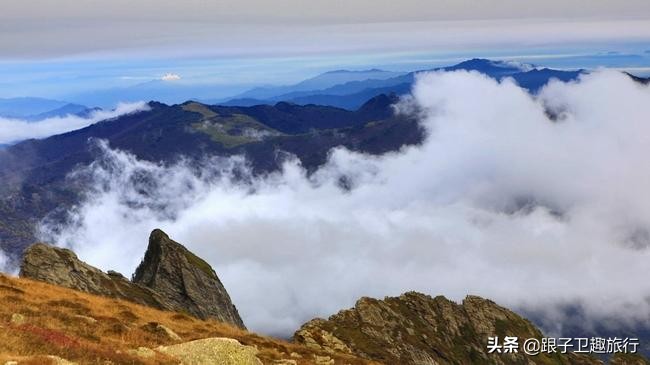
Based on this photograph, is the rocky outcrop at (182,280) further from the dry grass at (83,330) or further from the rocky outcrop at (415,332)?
the dry grass at (83,330)

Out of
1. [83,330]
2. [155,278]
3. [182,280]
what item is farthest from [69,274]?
[83,330]

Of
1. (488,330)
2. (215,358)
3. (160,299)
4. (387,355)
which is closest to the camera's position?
(215,358)

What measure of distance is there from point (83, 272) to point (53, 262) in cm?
373

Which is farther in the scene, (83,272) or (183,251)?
(183,251)

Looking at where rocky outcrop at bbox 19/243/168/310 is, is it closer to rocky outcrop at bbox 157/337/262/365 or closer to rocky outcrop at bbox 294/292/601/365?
rocky outcrop at bbox 294/292/601/365

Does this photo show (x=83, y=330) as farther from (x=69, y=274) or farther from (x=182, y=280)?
(x=182, y=280)

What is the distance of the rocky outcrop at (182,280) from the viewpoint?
8694 centimetres

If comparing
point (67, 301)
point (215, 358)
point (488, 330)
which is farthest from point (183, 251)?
point (488, 330)

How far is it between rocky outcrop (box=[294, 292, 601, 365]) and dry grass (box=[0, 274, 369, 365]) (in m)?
24.5

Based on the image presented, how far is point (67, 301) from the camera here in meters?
41.8

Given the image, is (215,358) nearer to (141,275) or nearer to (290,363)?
(290,363)

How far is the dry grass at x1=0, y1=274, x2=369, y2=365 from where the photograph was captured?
2294cm

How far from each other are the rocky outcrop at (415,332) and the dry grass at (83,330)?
80.4ft

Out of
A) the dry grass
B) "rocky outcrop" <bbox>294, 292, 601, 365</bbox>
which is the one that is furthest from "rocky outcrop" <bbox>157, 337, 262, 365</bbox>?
"rocky outcrop" <bbox>294, 292, 601, 365</bbox>
